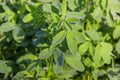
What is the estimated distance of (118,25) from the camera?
7.63 ft

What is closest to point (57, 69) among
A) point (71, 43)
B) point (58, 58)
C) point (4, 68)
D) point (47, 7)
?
point (58, 58)

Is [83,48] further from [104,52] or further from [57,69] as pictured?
[57,69]

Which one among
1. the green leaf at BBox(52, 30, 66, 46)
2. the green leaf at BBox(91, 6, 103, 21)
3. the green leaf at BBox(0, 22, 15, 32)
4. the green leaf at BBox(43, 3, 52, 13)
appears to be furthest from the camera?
the green leaf at BBox(0, 22, 15, 32)

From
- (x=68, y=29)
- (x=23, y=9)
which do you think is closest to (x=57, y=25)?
(x=68, y=29)

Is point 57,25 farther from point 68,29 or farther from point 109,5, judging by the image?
point 109,5

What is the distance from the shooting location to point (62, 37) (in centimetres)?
168

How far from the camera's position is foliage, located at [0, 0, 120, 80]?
68.8 inches

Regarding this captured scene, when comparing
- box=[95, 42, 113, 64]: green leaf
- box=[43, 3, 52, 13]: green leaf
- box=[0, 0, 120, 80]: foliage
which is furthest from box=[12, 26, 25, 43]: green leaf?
box=[95, 42, 113, 64]: green leaf

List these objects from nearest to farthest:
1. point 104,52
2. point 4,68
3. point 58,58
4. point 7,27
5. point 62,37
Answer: point 62,37 < point 58,58 < point 104,52 < point 7,27 < point 4,68

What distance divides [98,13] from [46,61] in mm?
433

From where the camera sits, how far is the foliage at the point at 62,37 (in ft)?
5.74

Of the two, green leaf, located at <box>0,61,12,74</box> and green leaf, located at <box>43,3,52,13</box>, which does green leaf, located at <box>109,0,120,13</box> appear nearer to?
green leaf, located at <box>43,3,52,13</box>

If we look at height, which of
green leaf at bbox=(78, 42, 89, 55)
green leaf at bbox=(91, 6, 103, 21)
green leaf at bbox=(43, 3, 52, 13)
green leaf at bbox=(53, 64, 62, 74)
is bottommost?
green leaf at bbox=(53, 64, 62, 74)

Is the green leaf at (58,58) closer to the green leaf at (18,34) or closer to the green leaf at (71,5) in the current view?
the green leaf at (71,5)
